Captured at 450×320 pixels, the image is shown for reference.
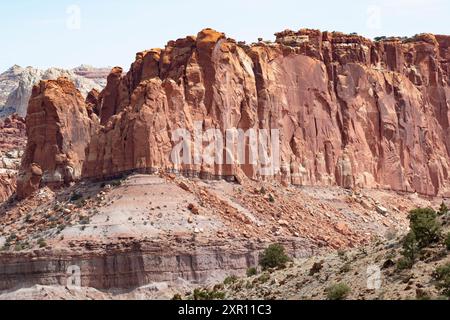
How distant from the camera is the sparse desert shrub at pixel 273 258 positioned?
115 metres

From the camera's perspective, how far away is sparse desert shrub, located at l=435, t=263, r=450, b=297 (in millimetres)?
76375

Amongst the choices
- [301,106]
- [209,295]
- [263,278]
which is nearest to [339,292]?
[263,278]

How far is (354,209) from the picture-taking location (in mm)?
153250

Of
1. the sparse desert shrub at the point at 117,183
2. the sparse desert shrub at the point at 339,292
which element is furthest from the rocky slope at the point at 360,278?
the sparse desert shrub at the point at 117,183

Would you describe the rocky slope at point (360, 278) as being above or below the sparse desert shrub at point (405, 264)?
below

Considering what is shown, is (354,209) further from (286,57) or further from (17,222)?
(17,222)

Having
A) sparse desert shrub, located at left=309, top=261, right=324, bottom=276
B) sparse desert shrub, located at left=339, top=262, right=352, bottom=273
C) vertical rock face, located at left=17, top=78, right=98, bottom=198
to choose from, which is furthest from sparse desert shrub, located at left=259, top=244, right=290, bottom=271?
vertical rock face, located at left=17, top=78, right=98, bottom=198

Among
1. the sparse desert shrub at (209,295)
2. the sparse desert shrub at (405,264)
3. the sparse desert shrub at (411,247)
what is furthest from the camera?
the sparse desert shrub at (209,295)

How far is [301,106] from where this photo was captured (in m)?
160

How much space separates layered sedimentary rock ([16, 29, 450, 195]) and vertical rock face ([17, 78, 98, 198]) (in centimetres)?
112

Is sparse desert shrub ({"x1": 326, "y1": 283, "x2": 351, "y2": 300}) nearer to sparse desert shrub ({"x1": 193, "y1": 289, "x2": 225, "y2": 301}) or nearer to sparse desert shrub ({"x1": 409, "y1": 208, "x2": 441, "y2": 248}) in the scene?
sparse desert shrub ({"x1": 409, "y1": 208, "x2": 441, "y2": 248})

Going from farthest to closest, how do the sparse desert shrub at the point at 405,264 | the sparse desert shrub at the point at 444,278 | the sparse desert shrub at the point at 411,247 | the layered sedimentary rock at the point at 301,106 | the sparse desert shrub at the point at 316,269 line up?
the layered sedimentary rock at the point at 301,106, the sparse desert shrub at the point at 316,269, the sparse desert shrub at the point at 411,247, the sparse desert shrub at the point at 405,264, the sparse desert shrub at the point at 444,278

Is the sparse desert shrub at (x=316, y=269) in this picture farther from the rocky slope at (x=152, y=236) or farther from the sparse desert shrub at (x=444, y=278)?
the rocky slope at (x=152, y=236)

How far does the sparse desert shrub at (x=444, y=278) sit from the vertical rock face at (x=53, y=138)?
78.5 metres
